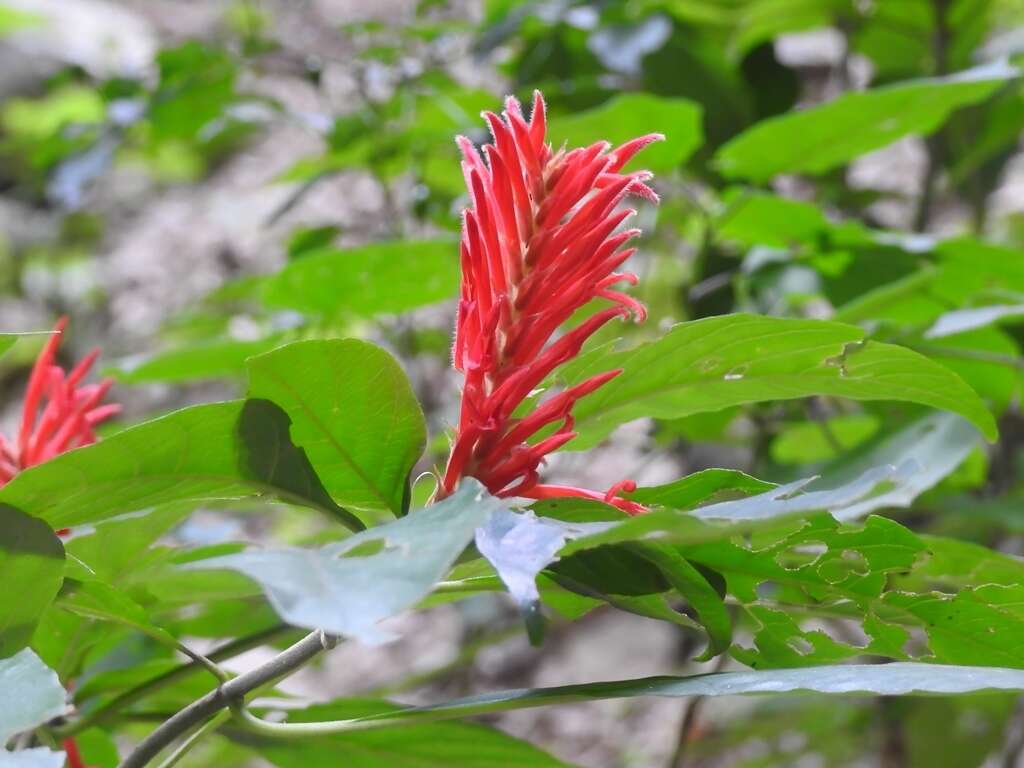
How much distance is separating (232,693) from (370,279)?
25.9 inches

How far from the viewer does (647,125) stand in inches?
45.8

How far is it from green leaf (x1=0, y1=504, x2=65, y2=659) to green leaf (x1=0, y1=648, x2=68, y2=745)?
0.04m

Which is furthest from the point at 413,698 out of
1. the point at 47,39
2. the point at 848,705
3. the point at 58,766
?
the point at 47,39

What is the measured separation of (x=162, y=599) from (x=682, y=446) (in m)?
1.11

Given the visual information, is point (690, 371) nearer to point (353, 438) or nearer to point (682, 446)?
point (353, 438)

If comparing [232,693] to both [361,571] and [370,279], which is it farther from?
[370,279]

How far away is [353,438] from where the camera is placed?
538 mm

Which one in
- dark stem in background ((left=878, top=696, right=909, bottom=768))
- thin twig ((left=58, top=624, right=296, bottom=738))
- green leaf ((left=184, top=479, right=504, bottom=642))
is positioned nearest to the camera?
green leaf ((left=184, top=479, right=504, bottom=642))

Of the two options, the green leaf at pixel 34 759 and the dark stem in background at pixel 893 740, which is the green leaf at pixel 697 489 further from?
the dark stem in background at pixel 893 740

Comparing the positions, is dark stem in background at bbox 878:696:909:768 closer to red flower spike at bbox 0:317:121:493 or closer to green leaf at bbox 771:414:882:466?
green leaf at bbox 771:414:882:466

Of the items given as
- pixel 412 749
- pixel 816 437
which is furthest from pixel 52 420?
pixel 816 437

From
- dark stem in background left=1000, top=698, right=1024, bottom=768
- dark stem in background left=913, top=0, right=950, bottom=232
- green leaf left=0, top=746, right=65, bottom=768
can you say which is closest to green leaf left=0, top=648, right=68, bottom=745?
green leaf left=0, top=746, right=65, bottom=768

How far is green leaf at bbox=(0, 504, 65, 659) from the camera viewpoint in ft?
1.55

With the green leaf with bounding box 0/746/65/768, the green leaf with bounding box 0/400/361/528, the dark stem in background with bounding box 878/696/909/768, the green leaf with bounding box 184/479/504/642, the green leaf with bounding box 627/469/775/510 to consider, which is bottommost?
the dark stem in background with bounding box 878/696/909/768
